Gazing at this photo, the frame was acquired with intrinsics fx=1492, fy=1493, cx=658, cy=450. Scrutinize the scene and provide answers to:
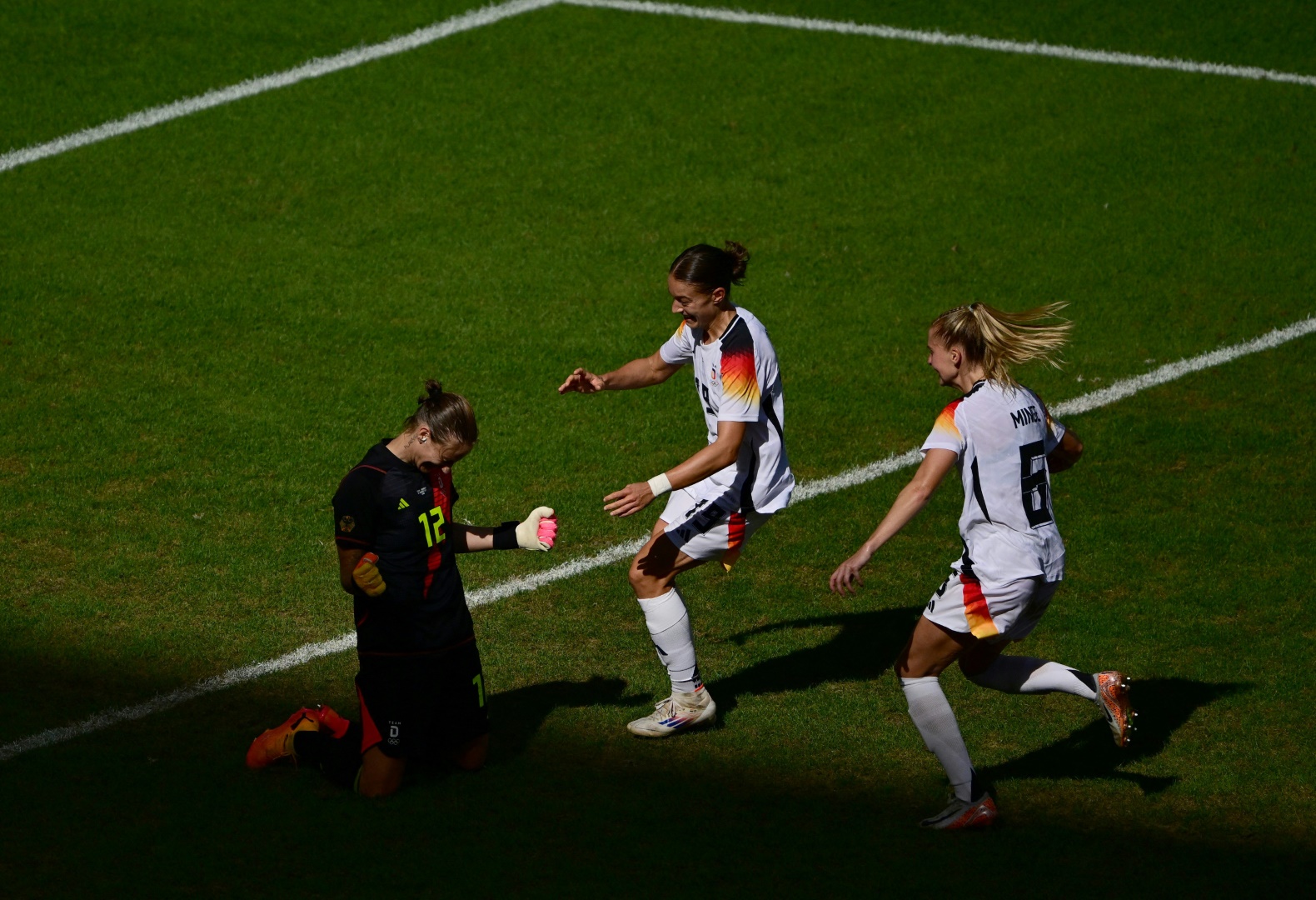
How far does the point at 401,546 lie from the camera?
6.48 metres

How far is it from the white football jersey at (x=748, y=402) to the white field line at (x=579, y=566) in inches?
77.6

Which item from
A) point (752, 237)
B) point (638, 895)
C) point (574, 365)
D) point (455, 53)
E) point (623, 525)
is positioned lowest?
point (638, 895)

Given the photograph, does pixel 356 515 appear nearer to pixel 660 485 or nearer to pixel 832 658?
pixel 660 485

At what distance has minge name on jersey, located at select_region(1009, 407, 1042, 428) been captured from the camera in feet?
20.2

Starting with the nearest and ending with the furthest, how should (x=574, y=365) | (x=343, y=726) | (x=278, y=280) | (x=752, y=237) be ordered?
(x=343, y=726), (x=574, y=365), (x=278, y=280), (x=752, y=237)

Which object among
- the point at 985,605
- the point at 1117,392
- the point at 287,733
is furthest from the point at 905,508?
the point at 1117,392

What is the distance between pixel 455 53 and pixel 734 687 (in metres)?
11.2

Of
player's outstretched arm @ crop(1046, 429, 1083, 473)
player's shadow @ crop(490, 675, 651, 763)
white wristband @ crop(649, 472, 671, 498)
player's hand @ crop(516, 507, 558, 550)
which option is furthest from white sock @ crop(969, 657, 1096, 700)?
player's hand @ crop(516, 507, 558, 550)

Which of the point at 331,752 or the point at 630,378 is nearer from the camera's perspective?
the point at 331,752

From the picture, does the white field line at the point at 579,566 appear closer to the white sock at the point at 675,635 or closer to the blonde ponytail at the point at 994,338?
the white sock at the point at 675,635

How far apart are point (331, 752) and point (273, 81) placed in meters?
11.4

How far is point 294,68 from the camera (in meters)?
16.6

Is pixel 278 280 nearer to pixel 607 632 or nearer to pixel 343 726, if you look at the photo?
pixel 607 632

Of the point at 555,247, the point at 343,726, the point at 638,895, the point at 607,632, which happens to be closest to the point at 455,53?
the point at 555,247
